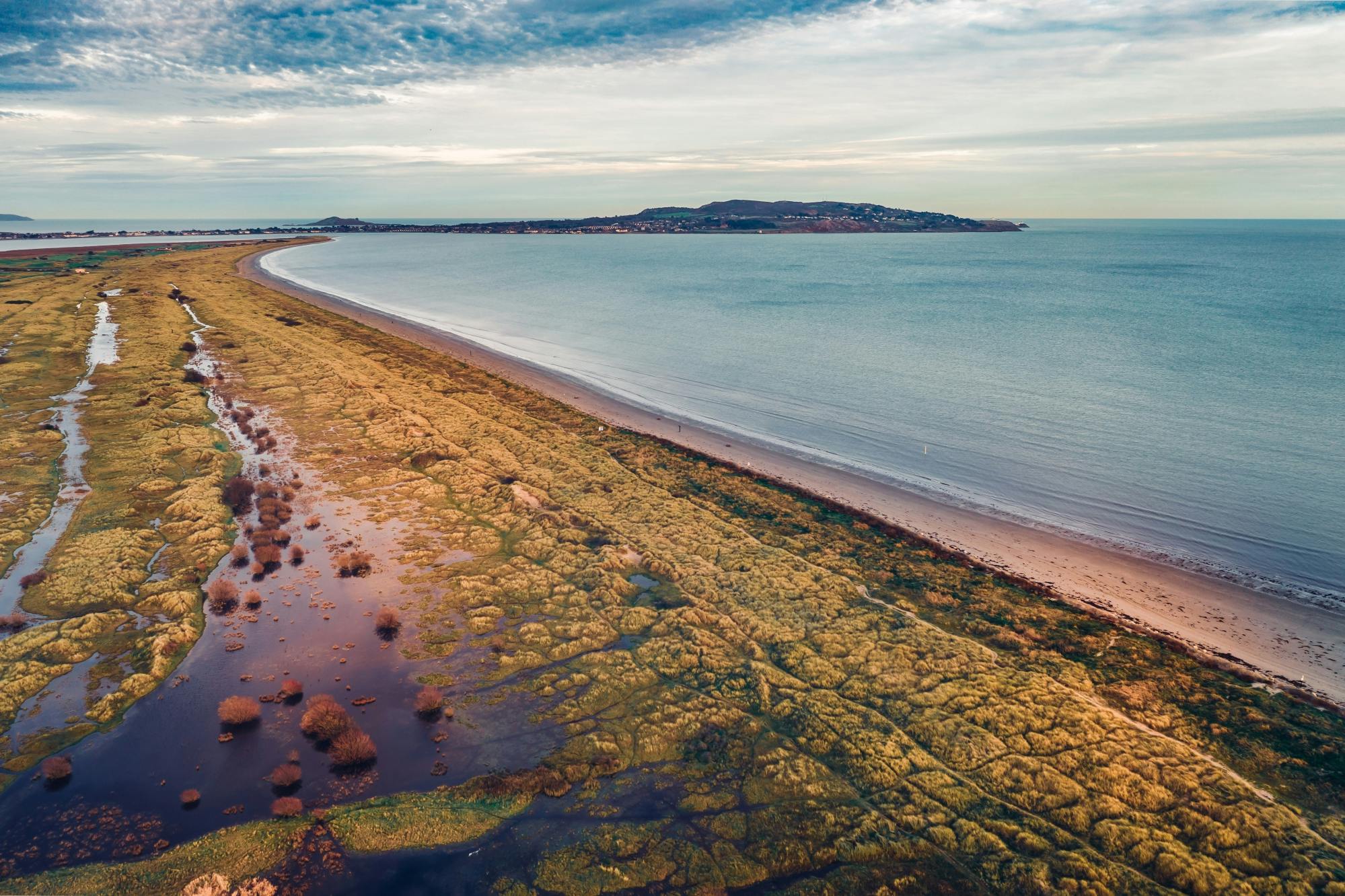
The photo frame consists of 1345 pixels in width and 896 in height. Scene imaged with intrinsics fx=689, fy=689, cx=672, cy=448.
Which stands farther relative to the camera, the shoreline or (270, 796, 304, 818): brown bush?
the shoreline

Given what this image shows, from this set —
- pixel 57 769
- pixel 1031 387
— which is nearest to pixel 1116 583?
pixel 57 769

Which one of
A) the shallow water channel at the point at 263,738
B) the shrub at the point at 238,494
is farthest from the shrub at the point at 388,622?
the shrub at the point at 238,494

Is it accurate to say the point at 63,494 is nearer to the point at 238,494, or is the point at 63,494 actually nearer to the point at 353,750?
the point at 238,494

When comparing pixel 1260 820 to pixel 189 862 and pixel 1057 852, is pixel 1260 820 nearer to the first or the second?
pixel 1057 852

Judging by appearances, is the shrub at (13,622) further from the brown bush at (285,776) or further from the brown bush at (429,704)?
the brown bush at (429,704)

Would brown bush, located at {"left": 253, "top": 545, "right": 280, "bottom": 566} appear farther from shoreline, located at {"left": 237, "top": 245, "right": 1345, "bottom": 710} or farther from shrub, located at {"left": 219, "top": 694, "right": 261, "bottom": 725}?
shoreline, located at {"left": 237, "top": 245, "right": 1345, "bottom": 710}

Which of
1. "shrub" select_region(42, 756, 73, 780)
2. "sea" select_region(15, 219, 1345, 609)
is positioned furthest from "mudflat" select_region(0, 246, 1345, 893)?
"sea" select_region(15, 219, 1345, 609)

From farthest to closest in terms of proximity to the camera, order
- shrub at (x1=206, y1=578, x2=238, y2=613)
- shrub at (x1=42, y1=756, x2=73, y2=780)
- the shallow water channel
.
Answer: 1. shrub at (x1=206, y1=578, x2=238, y2=613)
2. shrub at (x1=42, y1=756, x2=73, y2=780)
3. the shallow water channel
